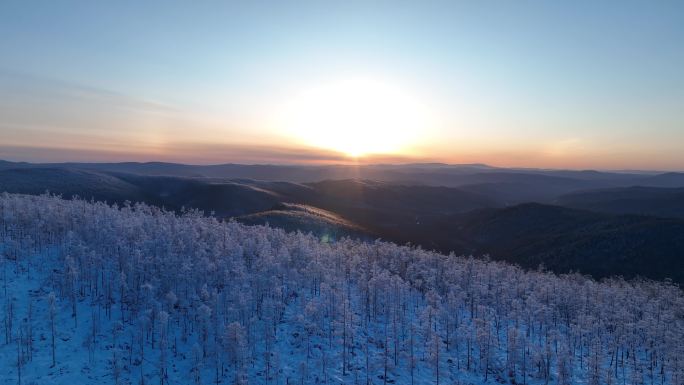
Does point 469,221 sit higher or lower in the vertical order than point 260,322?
lower

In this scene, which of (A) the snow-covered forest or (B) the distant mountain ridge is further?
(B) the distant mountain ridge

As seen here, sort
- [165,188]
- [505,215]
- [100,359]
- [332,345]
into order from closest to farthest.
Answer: [100,359]
[332,345]
[505,215]
[165,188]

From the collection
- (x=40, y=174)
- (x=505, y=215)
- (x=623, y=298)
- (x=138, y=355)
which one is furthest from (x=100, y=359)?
(x=40, y=174)

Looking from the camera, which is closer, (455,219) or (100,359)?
(100,359)

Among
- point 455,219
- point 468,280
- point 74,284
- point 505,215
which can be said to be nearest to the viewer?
point 74,284

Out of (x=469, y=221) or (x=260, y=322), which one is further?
(x=469, y=221)

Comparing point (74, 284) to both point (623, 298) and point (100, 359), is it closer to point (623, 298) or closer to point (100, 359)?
point (100, 359)

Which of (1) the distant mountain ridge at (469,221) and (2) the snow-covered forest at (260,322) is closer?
(2) the snow-covered forest at (260,322)

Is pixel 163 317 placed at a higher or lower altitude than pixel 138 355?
higher
